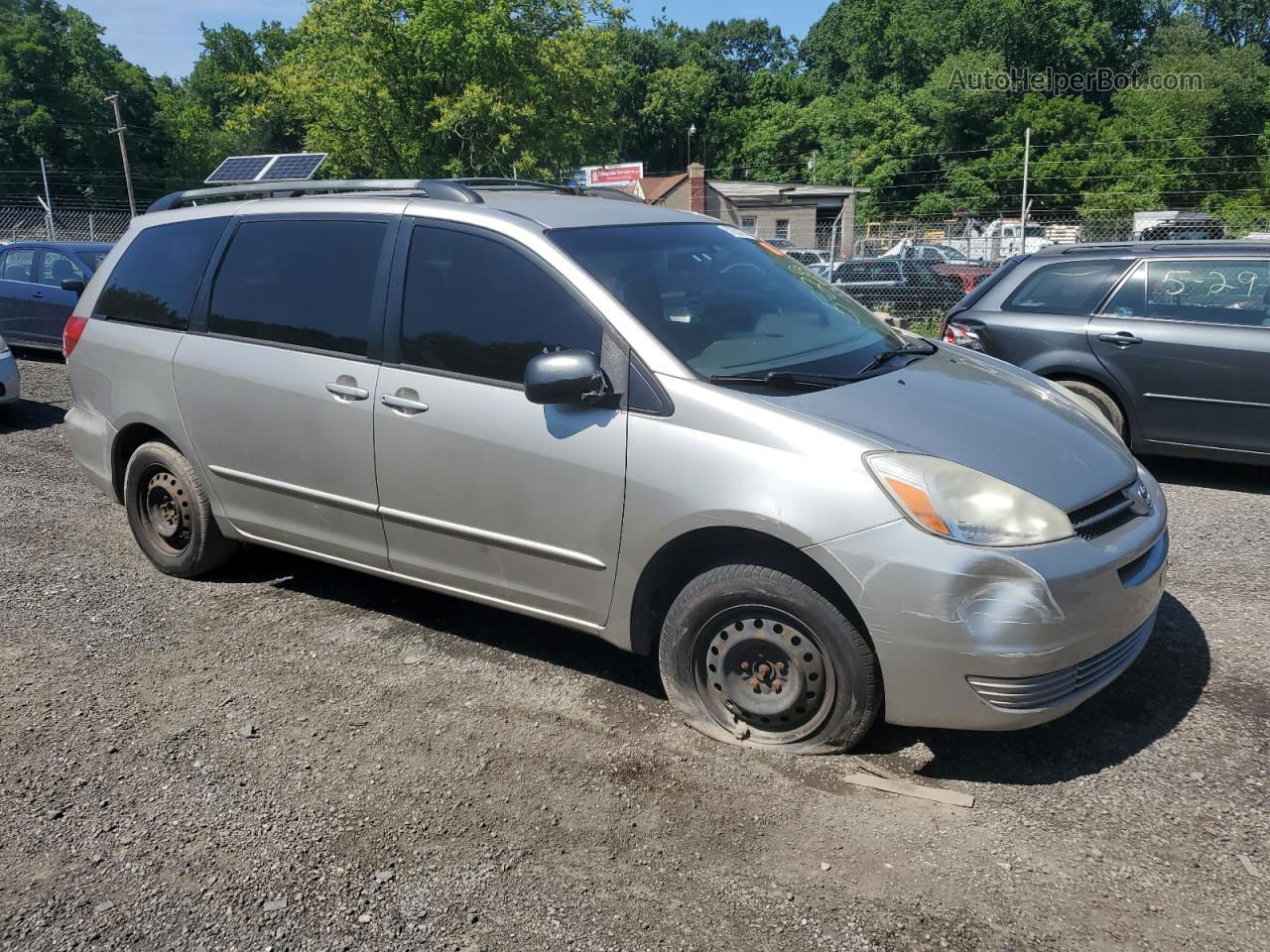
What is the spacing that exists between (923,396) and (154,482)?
3.76 metres

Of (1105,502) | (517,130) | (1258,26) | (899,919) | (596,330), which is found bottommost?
(899,919)

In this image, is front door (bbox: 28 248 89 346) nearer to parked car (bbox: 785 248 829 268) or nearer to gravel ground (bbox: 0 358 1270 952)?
gravel ground (bbox: 0 358 1270 952)

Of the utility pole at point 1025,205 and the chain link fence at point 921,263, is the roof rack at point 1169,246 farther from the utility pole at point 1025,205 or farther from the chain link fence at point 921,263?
the utility pole at point 1025,205

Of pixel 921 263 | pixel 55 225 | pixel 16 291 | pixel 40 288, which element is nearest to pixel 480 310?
pixel 40 288

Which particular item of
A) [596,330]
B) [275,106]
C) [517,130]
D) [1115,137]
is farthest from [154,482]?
[1115,137]

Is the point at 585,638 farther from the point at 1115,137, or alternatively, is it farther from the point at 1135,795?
the point at 1115,137

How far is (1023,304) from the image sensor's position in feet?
24.2

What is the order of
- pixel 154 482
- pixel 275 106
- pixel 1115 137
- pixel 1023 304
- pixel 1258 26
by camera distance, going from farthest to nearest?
pixel 1258 26, pixel 1115 137, pixel 275 106, pixel 1023 304, pixel 154 482

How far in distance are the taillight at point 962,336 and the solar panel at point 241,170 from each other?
5090 mm

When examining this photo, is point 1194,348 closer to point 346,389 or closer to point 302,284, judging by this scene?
point 346,389

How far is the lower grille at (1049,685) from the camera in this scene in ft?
9.82

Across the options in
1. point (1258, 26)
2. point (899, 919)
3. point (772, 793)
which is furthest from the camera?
point (1258, 26)

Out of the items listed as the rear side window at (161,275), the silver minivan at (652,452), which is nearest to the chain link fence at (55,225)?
the rear side window at (161,275)

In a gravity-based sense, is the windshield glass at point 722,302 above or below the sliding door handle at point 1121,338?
above
